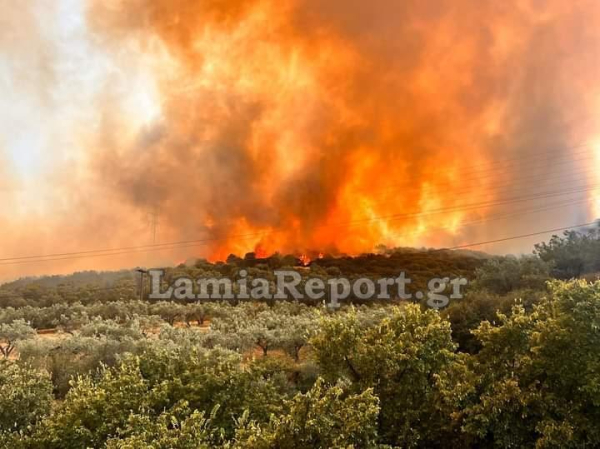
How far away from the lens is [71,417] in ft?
72.0

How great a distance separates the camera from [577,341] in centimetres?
2138

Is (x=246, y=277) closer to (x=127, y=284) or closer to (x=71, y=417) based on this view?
(x=127, y=284)

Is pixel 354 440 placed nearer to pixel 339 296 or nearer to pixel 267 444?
pixel 267 444

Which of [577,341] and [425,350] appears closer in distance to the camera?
[577,341]

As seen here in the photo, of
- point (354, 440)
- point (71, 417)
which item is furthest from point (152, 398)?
point (354, 440)

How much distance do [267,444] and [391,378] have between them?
937cm

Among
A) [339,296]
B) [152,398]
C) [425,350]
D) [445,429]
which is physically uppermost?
[339,296]

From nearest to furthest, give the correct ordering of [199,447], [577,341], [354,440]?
[199,447] → [354,440] → [577,341]

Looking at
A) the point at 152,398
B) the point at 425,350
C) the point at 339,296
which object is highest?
the point at 339,296

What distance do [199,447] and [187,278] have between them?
312 ft

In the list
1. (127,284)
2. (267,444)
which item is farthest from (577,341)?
(127,284)

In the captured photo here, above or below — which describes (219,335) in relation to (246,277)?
below

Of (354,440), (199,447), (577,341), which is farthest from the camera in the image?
(577,341)

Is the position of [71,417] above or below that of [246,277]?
below
